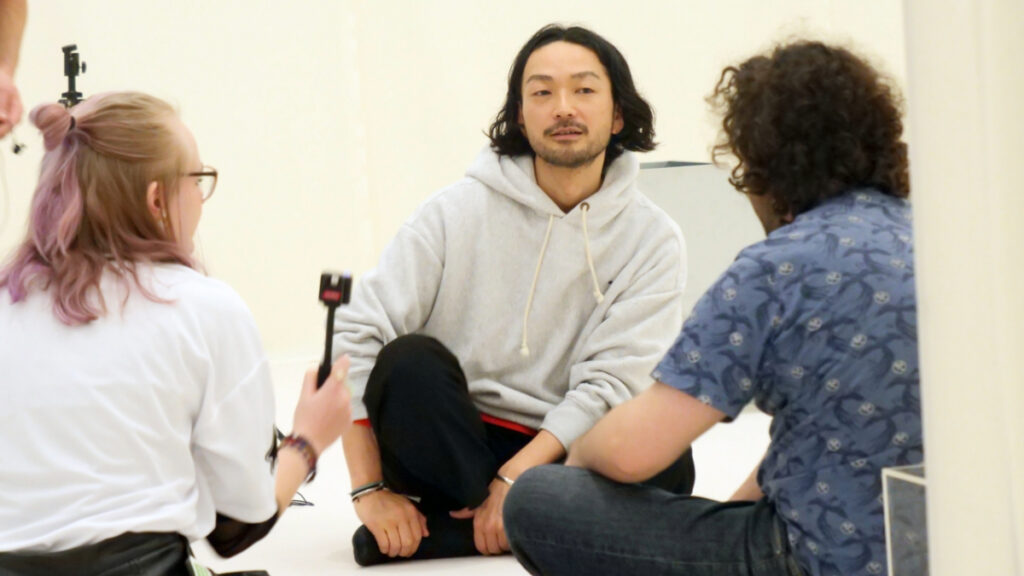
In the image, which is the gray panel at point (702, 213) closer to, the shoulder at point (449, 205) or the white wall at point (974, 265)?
the shoulder at point (449, 205)

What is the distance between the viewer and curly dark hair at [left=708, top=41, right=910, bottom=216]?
4.26 feet

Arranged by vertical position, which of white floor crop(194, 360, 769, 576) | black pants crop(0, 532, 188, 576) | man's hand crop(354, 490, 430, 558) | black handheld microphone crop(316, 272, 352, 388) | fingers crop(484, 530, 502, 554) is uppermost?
black handheld microphone crop(316, 272, 352, 388)

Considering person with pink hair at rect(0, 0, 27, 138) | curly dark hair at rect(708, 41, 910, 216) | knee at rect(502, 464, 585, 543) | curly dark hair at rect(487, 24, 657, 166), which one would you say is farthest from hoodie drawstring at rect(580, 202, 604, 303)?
person with pink hair at rect(0, 0, 27, 138)

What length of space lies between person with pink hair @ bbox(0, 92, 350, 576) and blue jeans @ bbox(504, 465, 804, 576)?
1.07 feet

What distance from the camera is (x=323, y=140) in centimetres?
522

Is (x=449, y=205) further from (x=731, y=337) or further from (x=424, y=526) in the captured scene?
(x=731, y=337)

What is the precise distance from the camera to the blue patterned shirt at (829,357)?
1.22 m

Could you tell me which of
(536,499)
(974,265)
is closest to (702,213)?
(536,499)

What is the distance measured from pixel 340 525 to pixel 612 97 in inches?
37.4

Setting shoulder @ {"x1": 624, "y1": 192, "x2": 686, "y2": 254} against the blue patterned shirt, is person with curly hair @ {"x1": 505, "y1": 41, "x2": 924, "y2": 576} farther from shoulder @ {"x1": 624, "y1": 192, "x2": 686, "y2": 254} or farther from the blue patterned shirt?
shoulder @ {"x1": 624, "y1": 192, "x2": 686, "y2": 254}

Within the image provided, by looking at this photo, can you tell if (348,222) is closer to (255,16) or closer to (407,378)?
(255,16)

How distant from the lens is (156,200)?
127cm

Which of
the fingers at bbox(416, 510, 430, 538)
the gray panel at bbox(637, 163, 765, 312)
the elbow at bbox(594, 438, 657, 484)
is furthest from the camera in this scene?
the gray panel at bbox(637, 163, 765, 312)

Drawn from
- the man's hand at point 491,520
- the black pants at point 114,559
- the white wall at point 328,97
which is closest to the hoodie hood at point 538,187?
the man's hand at point 491,520
